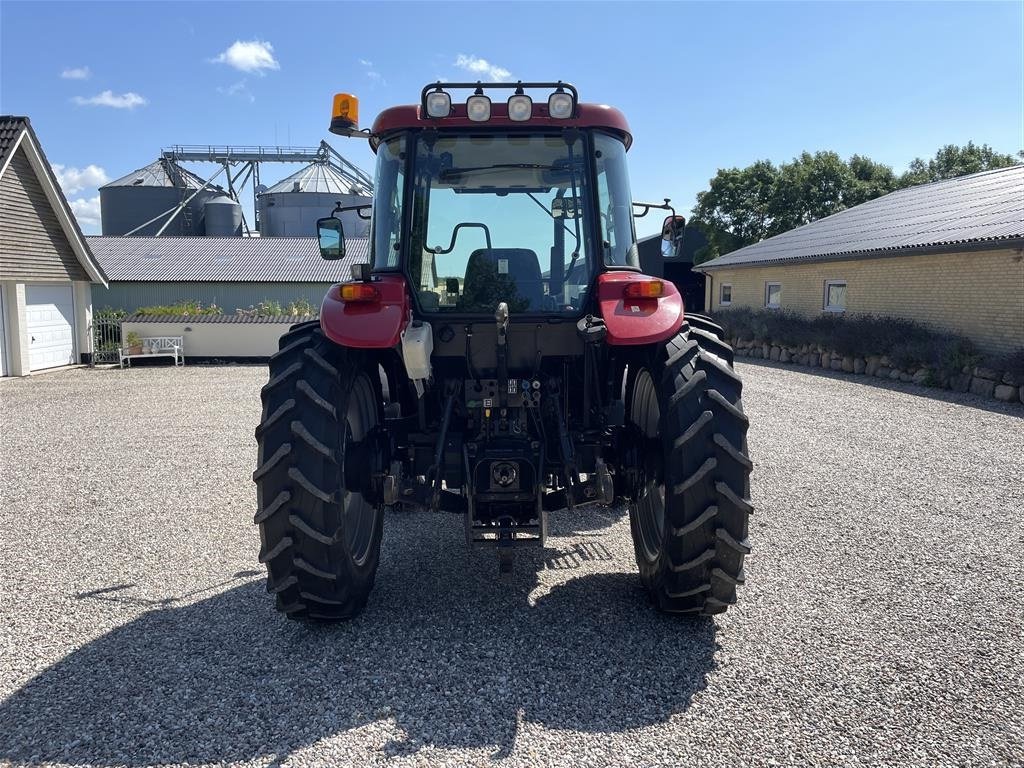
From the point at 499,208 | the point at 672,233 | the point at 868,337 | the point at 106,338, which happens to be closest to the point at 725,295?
the point at 868,337

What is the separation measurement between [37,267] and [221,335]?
4.53m

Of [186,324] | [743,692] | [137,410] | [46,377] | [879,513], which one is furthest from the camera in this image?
[186,324]

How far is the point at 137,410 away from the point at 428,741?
1057 cm

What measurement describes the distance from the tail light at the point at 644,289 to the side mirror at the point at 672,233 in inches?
61.5

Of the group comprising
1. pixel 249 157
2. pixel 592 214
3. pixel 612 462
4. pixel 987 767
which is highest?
pixel 249 157

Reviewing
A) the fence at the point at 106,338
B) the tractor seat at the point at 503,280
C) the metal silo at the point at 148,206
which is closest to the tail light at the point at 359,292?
the tractor seat at the point at 503,280

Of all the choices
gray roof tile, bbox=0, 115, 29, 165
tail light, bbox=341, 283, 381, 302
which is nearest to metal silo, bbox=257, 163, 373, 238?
gray roof tile, bbox=0, 115, 29, 165

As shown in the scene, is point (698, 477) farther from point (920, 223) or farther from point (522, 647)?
point (920, 223)

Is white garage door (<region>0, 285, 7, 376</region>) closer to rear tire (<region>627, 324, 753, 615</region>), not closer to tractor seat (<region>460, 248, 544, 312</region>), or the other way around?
tractor seat (<region>460, 248, 544, 312</region>)

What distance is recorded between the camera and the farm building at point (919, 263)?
13.6 meters

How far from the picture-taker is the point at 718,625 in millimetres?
3779

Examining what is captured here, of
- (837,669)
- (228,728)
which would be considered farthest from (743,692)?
(228,728)

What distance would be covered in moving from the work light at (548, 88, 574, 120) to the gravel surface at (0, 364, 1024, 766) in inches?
101

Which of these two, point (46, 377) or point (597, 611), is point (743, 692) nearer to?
point (597, 611)
